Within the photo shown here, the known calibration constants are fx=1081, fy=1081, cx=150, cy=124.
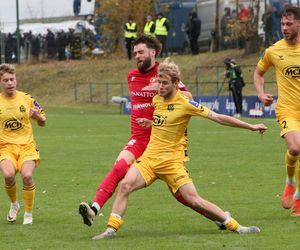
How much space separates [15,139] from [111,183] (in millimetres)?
1801

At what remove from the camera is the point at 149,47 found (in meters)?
11.8

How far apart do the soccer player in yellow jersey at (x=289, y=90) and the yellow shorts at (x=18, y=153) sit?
9.06ft

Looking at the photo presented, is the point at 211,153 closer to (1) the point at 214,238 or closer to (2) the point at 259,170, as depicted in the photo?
(2) the point at 259,170

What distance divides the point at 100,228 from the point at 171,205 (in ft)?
7.37

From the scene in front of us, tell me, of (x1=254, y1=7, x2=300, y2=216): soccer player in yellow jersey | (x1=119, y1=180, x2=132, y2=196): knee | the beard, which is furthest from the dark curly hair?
(x1=119, y1=180, x2=132, y2=196): knee

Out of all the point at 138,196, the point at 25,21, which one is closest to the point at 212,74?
the point at 25,21

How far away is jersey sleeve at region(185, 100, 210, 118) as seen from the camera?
11078 millimetres

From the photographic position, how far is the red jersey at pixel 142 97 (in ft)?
39.2

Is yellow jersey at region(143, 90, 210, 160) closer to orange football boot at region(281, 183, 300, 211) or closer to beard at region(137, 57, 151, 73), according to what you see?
beard at region(137, 57, 151, 73)

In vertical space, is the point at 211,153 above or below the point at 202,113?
below

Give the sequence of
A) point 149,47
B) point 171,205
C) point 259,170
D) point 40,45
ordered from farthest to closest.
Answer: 1. point 40,45
2. point 259,170
3. point 171,205
4. point 149,47

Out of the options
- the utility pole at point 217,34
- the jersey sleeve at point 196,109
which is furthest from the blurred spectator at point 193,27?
the jersey sleeve at point 196,109

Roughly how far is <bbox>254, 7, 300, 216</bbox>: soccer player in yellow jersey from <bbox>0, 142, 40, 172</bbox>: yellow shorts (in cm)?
276

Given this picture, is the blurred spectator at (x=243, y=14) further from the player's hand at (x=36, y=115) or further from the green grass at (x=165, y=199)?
the player's hand at (x=36, y=115)
